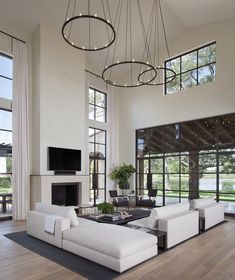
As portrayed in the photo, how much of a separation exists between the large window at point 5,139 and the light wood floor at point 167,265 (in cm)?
278

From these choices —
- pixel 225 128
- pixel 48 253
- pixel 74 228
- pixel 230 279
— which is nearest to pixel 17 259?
pixel 48 253

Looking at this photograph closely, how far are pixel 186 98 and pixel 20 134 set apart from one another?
20.1 ft

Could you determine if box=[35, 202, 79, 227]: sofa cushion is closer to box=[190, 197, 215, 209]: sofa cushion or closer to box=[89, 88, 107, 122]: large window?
box=[190, 197, 215, 209]: sofa cushion

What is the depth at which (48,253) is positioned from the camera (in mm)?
4449

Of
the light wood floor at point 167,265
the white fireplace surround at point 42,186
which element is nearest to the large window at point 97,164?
the white fireplace surround at point 42,186

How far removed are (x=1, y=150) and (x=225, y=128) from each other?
24.4 feet

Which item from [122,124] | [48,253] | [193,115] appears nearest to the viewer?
[48,253]

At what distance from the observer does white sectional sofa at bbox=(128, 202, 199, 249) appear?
4727 mm

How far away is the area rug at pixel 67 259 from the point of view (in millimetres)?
3592

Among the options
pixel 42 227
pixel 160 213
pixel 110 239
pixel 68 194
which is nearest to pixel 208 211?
pixel 160 213

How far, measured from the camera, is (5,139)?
309 inches

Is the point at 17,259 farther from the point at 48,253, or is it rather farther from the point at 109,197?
the point at 109,197

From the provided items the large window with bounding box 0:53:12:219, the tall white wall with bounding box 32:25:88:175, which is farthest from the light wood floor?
the tall white wall with bounding box 32:25:88:175

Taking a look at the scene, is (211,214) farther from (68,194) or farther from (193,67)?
(193,67)
